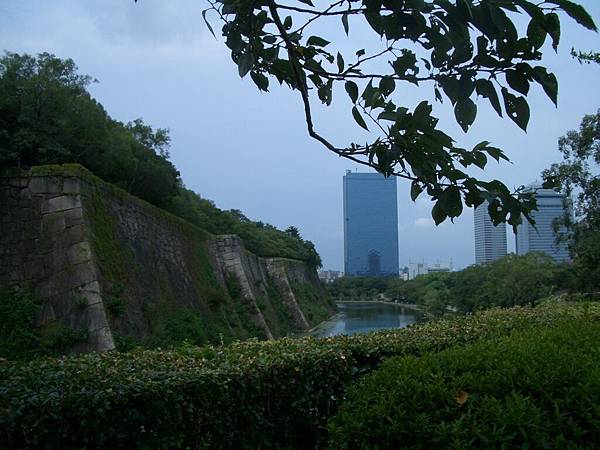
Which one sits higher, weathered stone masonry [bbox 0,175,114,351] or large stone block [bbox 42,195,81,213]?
large stone block [bbox 42,195,81,213]

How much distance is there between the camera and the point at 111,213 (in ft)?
39.0

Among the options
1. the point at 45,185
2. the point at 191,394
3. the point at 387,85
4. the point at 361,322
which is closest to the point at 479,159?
the point at 387,85

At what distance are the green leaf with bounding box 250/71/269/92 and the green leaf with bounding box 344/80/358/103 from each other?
336 mm

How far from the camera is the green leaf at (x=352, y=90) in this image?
1.75 metres

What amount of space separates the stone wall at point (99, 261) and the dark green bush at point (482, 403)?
531 cm

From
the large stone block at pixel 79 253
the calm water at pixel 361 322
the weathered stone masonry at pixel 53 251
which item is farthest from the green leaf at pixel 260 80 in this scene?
the large stone block at pixel 79 253

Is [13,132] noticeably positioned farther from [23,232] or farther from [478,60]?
[478,60]

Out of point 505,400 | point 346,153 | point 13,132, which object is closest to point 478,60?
point 346,153

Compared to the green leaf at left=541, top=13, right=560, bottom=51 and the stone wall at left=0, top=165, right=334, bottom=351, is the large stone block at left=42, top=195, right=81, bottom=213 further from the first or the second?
the green leaf at left=541, top=13, right=560, bottom=51

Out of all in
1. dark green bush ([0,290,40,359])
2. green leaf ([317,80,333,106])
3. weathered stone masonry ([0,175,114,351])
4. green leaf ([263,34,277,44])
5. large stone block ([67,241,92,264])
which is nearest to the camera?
green leaf ([263,34,277,44])

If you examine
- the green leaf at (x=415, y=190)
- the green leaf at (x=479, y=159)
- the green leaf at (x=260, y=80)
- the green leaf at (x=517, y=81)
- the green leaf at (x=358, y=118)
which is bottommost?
the green leaf at (x=415, y=190)

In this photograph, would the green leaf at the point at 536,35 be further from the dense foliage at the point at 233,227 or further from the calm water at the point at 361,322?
the dense foliage at the point at 233,227

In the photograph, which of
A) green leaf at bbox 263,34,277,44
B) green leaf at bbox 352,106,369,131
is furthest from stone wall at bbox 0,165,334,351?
green leaf at bbox 352,106,369,131

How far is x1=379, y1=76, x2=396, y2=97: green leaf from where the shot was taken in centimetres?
166
